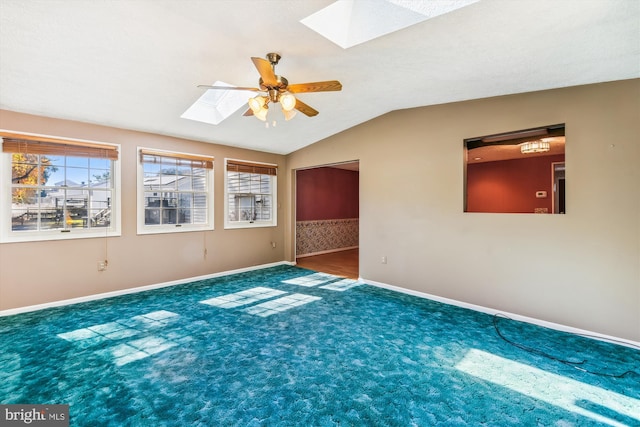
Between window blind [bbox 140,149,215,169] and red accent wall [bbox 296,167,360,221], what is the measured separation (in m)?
2.24

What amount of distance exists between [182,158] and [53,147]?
63.5 inches

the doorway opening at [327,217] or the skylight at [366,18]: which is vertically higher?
the skylight at [366,18]

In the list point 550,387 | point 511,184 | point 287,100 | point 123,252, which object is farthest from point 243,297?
→ point 511,184

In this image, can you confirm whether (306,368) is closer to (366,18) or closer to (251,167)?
(366,18)

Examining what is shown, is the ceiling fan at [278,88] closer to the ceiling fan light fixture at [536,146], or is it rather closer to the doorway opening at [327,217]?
the ceiling fan light fixture at [536,146]

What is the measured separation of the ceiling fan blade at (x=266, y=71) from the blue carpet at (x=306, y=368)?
244 cm

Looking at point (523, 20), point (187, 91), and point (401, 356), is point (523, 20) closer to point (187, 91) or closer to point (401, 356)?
point (401, 356)

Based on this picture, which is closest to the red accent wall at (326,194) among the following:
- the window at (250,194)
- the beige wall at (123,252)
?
the window at (250,194)

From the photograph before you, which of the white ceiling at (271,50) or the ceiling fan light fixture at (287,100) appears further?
the ceiling fan light fixture at (287,100)

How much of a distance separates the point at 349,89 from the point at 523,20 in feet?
6.04

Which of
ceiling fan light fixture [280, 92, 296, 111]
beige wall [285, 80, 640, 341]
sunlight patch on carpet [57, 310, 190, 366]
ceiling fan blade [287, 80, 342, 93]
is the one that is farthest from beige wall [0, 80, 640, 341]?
ceiling fan light fixture [280, 92, 296, 111]

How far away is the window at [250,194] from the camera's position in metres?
5.50

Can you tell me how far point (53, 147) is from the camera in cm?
366

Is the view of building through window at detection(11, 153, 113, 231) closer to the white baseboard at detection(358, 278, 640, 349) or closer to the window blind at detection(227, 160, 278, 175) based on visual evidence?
the window blind at detection(227, 160, 278, 175)
